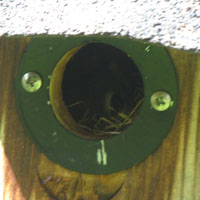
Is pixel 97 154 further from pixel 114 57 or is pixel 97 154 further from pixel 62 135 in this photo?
pixel 114 57

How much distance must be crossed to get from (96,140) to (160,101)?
0.64 ft

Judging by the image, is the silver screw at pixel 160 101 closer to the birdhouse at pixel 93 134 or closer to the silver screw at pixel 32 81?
the birdhouse at pixel 93 134

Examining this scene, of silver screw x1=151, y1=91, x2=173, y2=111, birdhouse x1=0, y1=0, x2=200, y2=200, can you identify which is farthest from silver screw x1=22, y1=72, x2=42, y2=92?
silver screw x1=151, y1=91, x2=173, y2=111

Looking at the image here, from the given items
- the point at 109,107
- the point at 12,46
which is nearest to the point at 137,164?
the point at 12,46

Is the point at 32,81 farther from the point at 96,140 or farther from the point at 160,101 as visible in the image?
the point at 160,101

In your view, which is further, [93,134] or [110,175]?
[93,134]

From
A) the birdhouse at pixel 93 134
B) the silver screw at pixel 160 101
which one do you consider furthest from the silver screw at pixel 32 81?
the silver screw at pixel 160 101

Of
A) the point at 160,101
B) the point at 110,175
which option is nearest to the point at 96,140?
the point at 110,175

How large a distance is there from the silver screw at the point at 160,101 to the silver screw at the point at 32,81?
29 centimetres

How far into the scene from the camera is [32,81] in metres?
1.60

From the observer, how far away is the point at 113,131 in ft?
5.66

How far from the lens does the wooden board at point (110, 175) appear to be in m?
1.51

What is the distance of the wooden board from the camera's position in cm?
151

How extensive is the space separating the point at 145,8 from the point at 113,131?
60cm
